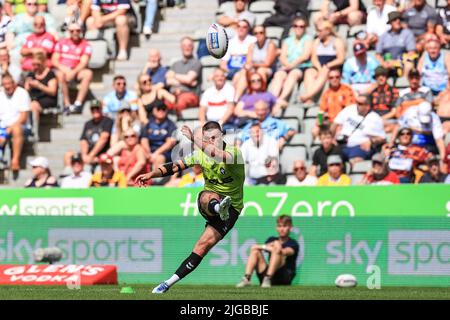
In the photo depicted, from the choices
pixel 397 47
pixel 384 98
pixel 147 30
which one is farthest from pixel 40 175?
pixel 397 47

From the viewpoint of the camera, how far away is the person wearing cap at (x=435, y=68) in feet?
69.3

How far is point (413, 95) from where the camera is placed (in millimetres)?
20844

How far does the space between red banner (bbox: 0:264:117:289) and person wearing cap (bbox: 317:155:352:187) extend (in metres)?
3.69

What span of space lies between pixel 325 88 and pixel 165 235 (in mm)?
4112

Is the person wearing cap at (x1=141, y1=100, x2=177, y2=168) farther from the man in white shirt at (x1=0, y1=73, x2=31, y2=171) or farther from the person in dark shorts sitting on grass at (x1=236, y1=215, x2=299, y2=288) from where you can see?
the person in dark shorts sitting on grass at (x1=236, y1=215, x2=299, y2=288)

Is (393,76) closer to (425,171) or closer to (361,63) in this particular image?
(361,63)

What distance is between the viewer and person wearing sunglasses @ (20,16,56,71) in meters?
24.9

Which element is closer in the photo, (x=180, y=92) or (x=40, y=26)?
(x=180, y=92)

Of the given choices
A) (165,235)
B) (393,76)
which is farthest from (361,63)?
(165,235)

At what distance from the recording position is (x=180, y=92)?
23406 mm

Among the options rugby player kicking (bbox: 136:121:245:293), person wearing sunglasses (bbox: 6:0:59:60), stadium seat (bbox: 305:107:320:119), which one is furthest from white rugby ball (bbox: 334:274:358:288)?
person wearing sunglasses (bbox: 6:0:59:60)

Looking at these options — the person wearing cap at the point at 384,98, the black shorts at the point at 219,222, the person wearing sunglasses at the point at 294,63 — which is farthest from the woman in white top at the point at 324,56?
the black shorts at the point at 219,222

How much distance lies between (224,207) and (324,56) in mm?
7409

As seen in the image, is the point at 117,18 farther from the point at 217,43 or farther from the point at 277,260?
the point at 277,260
